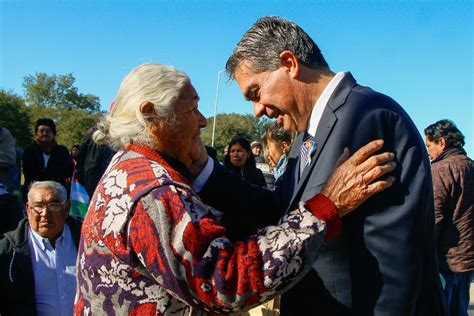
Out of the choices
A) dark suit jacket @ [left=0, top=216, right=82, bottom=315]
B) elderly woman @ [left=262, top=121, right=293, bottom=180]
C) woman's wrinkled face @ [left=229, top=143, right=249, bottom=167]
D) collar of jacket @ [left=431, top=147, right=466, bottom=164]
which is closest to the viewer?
dark suit jacket @ [left=0, top=216, right=82, bottom=315]

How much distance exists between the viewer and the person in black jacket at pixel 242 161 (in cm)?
719

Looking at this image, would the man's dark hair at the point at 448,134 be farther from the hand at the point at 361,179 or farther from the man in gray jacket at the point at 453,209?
the hand at the point at 361,179

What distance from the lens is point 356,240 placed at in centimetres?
179

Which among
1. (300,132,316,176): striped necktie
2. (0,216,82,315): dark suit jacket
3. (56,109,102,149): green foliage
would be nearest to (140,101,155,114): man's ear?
(300,132,316,176): striped necktie

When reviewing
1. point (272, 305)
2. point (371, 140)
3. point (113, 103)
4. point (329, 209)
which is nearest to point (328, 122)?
point (371, 140)

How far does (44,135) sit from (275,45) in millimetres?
5587

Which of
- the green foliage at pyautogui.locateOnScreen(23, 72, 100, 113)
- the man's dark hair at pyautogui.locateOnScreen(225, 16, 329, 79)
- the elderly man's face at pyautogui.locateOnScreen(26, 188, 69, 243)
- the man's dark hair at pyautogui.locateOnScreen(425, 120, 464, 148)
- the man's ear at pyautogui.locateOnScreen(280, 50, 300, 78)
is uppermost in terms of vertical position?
the green foliage at pyautogui.locateOnScreen(23, 72, 100, 113)

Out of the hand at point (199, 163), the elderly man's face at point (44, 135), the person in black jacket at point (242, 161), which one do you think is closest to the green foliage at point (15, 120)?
the elderly man's face at point (44, 135)

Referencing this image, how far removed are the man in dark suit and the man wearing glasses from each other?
7.80 feet

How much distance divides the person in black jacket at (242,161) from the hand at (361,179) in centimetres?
541

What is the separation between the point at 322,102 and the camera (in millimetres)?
1979

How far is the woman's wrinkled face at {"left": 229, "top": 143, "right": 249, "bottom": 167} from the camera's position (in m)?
7.18

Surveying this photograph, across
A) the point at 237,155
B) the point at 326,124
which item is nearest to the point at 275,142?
the point at 237,155

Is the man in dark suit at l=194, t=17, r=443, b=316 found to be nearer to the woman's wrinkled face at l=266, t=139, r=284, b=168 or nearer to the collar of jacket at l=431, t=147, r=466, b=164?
the woman's wrinkled face at l=266, t=139, r=284, b=168
